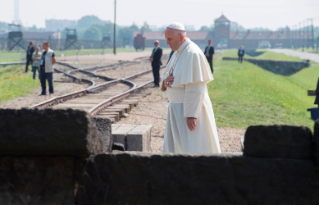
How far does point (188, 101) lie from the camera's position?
4590mm

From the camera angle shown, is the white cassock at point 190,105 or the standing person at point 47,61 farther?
the standing person at point 47,61

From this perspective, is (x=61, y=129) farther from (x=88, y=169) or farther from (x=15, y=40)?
(x=15, y=40)

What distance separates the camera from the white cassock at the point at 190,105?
15.1ft

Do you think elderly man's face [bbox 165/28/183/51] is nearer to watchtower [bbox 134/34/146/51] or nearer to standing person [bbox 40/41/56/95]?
standing person [bbox 40/41/56/95]

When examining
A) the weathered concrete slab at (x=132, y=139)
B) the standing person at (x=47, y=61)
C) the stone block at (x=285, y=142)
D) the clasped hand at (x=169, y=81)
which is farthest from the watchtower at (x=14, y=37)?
the stone block at (x=285, y=142)

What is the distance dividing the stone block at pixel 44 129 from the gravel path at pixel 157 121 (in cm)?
531

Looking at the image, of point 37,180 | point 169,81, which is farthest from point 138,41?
point 37,180

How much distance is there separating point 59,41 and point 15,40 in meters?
22.0

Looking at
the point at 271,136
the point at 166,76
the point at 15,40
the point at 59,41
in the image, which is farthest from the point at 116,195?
the point at 59,41

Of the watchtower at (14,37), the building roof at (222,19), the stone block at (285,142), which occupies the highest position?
the building roof at (222,19)

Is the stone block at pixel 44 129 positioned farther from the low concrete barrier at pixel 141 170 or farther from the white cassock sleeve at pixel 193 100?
the white cassock sleeve at pixel 193 100

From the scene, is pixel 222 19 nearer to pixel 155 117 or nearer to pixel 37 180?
pixel 155 117

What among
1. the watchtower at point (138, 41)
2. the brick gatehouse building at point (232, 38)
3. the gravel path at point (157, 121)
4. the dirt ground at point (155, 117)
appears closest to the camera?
the gravel path at point (157, 121)

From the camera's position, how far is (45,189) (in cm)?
283
